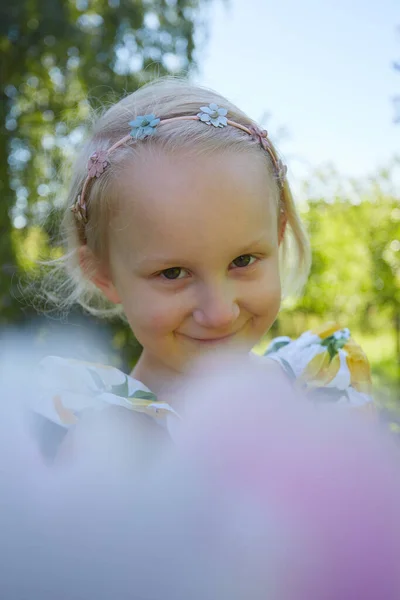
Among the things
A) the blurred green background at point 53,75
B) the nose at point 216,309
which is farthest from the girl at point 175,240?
the blurred green background at point 53,75

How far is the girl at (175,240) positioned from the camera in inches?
44.2

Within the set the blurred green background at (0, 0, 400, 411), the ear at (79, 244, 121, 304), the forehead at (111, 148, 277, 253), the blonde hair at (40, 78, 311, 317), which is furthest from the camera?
the blurred green background at (0, 0, 400, 411)

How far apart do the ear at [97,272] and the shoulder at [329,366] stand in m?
0.41

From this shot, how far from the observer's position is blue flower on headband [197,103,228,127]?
128 cm

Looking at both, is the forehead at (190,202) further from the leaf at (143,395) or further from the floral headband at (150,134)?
the leaf at (143,395)

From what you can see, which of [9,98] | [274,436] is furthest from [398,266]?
[274,436]

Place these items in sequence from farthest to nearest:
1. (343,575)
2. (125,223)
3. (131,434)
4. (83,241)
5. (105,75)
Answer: (105,75)
(83,241)
(125,223)
(131,434)
(343,575)

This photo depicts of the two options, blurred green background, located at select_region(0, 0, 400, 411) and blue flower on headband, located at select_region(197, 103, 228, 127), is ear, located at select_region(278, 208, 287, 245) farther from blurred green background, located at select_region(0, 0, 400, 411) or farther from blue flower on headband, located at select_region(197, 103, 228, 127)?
blurred green background, located at select_region(0, 0, 400, 411)

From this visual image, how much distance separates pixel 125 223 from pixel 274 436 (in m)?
0.68

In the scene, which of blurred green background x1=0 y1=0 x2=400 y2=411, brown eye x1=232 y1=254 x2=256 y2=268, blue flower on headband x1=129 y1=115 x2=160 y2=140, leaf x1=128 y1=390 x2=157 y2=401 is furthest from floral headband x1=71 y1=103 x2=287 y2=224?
blurred green background x1=0 y1=0 x2=400 y2=411

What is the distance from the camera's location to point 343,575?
1.78 feet

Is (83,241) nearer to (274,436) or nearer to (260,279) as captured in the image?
(260,279)

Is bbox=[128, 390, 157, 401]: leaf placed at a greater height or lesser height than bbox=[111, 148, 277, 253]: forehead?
lesser

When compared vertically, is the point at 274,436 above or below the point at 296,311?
above
